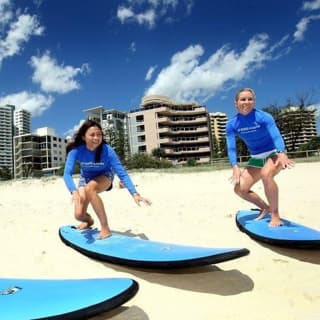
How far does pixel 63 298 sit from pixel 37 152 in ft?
399

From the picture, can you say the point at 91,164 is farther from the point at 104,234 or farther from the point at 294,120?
the point at 294,120

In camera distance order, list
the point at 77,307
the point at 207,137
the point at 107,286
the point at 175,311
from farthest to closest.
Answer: the point at 207,137, the point at 175,311, the point at 107,286, the point at 77,307

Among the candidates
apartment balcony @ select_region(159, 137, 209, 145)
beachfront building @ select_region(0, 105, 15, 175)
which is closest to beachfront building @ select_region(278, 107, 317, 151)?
apartment balcony @ select_region(159, 137, 209, 145)

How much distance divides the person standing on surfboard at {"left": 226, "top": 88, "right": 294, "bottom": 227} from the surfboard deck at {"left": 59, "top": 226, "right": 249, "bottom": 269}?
1.71m

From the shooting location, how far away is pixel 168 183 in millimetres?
17312

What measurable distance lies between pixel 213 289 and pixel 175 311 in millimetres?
518

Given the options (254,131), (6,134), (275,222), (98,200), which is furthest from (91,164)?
(6,134)

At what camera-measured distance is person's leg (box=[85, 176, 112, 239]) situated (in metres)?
4.96

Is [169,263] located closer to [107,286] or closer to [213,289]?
[213,289]

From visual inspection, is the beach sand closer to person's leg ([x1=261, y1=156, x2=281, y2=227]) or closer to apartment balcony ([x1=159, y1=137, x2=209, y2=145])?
person's leg ([x1=261, y1=156, x2=281, y2=227])

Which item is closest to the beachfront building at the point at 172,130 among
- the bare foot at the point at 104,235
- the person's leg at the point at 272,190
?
the person's leg at the point at 272,190

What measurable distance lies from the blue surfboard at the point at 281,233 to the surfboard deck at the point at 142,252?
1104 mm

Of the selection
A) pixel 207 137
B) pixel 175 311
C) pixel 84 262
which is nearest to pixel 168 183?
pixel 84 262

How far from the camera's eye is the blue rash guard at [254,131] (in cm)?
528
